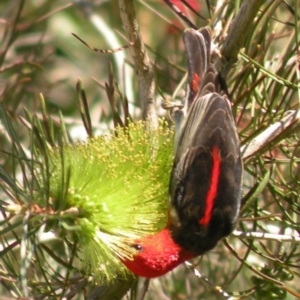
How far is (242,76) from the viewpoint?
6.81 feet

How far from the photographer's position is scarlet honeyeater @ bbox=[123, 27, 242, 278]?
1.98 metres

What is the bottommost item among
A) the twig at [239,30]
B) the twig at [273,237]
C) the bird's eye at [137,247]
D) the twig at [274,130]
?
the bird's eye at [137,247]

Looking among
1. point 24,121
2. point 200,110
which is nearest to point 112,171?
point 24,121

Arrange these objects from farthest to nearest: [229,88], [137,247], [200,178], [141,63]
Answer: [229,88]
[200,178]
[141,63]
[137,247]

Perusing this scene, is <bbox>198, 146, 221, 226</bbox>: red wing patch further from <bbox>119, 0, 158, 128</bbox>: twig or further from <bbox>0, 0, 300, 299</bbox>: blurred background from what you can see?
<bbox>119, 0, 158, 128</bbox>: twig

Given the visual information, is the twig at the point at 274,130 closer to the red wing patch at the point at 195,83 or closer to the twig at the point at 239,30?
the twig at the point at 239,30

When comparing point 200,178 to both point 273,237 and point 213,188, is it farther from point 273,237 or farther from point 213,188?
point 273,237

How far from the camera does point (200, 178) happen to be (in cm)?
223

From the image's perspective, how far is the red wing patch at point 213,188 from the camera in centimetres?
213

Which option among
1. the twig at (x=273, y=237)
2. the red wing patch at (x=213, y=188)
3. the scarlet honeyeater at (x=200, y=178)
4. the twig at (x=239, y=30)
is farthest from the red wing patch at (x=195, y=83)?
the twig at (x=273, y=237)

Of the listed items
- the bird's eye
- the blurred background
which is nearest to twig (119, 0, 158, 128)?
the blurred background

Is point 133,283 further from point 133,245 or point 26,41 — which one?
point 26,41

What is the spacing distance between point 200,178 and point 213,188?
62mm

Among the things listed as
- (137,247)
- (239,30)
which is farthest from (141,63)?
(137,247)
